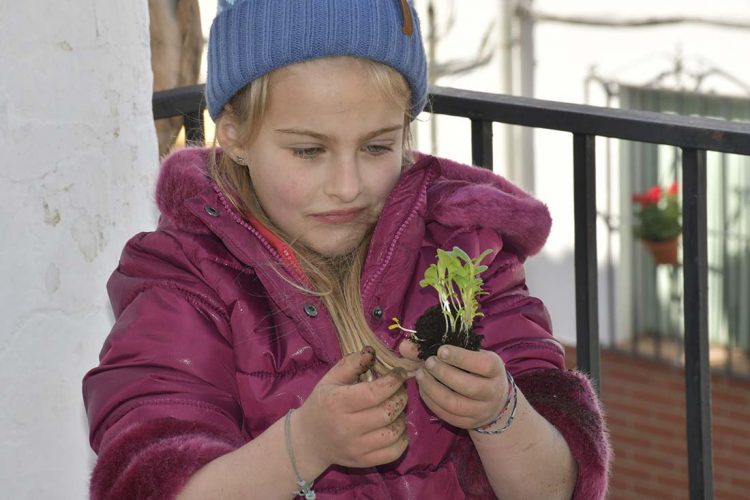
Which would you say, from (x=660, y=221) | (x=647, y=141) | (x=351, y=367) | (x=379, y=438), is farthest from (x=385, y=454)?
(x=660, y=221)

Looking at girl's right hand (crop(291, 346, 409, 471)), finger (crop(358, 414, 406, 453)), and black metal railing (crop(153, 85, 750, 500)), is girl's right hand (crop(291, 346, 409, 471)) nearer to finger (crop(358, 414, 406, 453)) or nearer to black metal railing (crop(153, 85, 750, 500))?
finger (crop(358, 414, 406, 453))

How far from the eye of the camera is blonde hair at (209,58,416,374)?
206 cm

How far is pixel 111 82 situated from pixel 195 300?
0.75m

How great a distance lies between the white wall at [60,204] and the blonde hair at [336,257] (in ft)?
1.46

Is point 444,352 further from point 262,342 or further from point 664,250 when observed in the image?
point 664,250

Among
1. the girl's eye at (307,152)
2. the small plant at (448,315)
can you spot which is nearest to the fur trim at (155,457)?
the small plant at (448,315)

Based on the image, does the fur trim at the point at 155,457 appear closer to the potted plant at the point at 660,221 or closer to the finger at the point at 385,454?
the finger at the point at 385,454

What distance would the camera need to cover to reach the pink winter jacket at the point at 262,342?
6.52 feet

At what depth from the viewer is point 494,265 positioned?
7.33 feet

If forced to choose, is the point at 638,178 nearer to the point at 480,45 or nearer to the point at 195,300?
the point at 480,45

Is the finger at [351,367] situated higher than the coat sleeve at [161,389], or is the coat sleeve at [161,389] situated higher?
the finger at [351,367]

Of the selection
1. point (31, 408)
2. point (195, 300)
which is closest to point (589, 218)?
point (195, 300)

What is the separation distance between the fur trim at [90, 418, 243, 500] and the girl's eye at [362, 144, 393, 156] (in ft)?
1.80

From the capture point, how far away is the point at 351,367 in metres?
1.76
